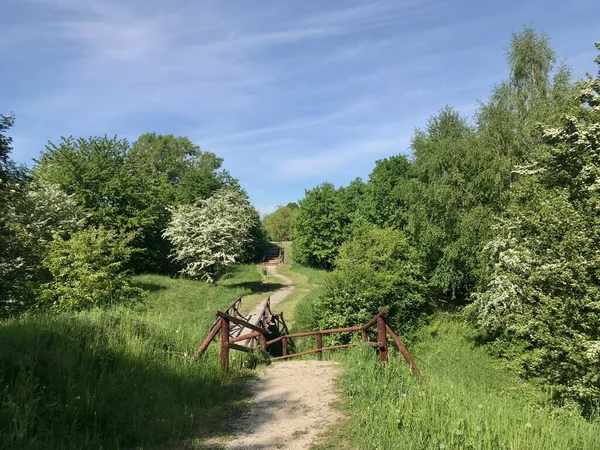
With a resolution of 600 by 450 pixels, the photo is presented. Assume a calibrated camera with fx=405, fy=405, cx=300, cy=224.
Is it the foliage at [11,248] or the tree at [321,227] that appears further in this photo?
the tree at [321,227]

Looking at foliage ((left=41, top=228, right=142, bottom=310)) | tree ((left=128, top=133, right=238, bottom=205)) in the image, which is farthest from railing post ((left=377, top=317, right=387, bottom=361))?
tree ((left=128, top=133, right=238, bottom=205))

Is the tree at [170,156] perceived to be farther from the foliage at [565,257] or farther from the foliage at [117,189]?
the foliage at [565,257]

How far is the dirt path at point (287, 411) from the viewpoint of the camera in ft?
14.0

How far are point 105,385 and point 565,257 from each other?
1065 cm

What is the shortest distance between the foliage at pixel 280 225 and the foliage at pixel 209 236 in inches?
2054

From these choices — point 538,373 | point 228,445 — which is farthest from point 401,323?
point 228,445

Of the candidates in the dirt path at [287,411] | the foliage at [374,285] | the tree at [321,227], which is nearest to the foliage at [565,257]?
the foliage at [374,285]

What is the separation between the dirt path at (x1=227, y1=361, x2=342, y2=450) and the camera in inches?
168

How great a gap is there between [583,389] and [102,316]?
9877mm

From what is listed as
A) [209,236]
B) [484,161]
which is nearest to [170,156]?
[209,236]

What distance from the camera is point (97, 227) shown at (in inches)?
1123

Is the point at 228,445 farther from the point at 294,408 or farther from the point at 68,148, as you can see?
the point at 68,148

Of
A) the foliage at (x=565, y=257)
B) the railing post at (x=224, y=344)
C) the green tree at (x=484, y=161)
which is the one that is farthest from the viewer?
the green tree at (x=484, y=161)

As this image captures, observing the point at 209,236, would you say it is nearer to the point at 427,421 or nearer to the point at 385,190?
the point at 385,190
